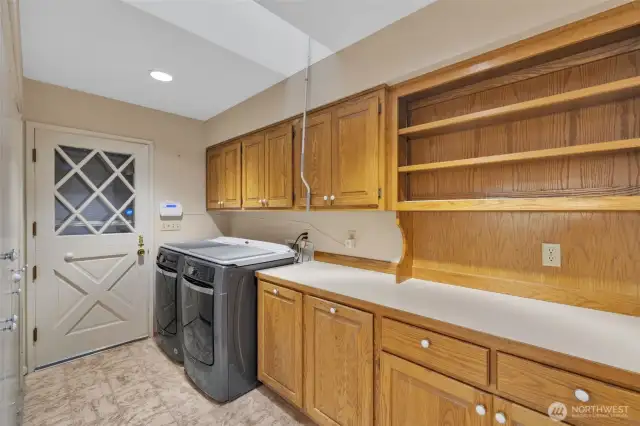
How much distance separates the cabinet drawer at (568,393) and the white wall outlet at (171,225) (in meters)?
3.10

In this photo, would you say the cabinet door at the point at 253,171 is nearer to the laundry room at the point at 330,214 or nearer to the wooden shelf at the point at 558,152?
the laundry room at the point at 330,214

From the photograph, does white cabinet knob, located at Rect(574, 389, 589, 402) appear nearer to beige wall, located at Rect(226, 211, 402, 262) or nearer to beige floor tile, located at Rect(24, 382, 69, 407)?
beige wall, located at Rect(226, 211, 402, 262)

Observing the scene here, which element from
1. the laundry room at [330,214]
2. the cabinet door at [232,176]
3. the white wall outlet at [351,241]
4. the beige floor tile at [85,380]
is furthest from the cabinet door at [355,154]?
the beige floor tile at [85,380]

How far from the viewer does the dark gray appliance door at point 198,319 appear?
2.01 m

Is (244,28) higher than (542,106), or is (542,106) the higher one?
(244,28)

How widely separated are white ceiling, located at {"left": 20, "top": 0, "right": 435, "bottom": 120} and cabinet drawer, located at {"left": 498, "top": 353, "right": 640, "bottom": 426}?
174cm

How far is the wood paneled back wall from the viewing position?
122cm

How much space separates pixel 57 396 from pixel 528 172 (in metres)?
3.37

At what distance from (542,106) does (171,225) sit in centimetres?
325

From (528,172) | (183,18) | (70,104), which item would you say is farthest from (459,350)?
(70,104)

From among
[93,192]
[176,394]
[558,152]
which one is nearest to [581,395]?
[558,152]

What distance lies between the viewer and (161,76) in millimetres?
2266

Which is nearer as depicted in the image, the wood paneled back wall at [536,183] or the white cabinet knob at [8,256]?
the white cabinet knob at [8,256]

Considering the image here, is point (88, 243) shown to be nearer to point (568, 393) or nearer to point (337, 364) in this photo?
point (337, 364)
